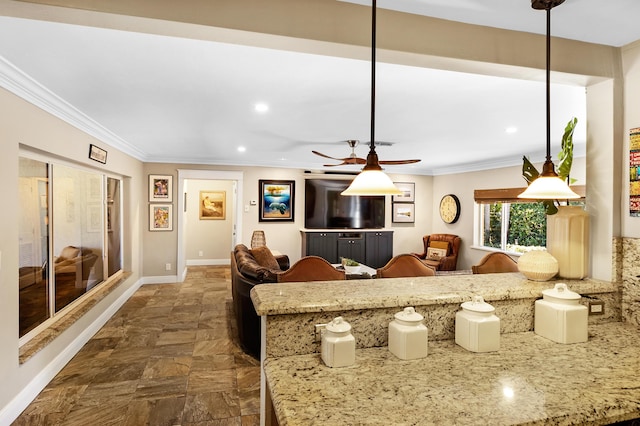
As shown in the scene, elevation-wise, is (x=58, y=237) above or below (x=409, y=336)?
above

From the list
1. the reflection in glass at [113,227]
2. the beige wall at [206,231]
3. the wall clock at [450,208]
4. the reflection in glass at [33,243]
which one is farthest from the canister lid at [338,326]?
the beige wall at [206,231]

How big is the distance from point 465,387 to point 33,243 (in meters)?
3.30

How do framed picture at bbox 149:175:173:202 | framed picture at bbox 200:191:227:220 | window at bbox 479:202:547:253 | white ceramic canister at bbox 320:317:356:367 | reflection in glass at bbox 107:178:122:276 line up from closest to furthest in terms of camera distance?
white ceramic canister at bbox 320:317:356:367, reflection in glass at bbox 107:178:122:276, window at bbox 479:202:547:253, framed picture at bbox 149:175:173:202, framed picture at bbox 200:191:227:220

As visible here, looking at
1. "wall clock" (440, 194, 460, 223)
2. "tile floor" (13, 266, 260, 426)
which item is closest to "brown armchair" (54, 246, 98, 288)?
"tile floor" (13, 266, 260, 426)

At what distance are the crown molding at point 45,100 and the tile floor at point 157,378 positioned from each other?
7.30 feet

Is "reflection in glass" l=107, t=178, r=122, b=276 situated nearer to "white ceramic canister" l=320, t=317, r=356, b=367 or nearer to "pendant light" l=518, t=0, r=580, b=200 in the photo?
"white ceramic canister" l=320, t=317, r=356, b=367

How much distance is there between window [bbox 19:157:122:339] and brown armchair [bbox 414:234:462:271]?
17.7ft

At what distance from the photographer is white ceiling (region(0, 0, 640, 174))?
1.70 m

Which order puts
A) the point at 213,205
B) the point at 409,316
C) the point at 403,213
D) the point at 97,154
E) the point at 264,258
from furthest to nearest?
1. the point at 213,205
2. the point at 403,213
3. the point at 264,258
4. the point at 97,154
5. the point at 409,316

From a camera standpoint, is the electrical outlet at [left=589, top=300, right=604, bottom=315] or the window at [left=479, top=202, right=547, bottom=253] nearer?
the electrical outlet at [left=589, top=300, right=604, bottom=315]

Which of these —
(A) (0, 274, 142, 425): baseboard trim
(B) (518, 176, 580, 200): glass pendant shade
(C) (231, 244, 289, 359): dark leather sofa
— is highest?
(B) (518, 176, 580, 200): glass pendant shade

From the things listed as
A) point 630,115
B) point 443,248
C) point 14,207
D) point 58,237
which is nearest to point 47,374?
point 58,237

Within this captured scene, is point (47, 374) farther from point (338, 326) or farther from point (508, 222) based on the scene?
point (508, 222)

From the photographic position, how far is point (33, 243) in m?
2.86
